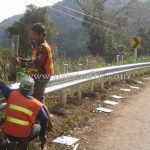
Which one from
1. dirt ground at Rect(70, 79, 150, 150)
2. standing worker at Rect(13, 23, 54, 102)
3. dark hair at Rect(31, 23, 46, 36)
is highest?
dark hair at Rect(31, 23, 46, 36)

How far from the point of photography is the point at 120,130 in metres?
8.18

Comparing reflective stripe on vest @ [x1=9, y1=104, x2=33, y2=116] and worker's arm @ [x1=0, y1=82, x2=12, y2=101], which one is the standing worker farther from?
reflective stripe on vest @ [x1=9, y1=104, x2=33, y2=116]

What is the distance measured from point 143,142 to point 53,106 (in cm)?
256

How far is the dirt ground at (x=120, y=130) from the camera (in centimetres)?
709

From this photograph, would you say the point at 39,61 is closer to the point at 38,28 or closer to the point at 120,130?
the point at 38,28

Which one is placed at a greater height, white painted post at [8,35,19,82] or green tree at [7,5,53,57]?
green tree at [7,5,53,57]

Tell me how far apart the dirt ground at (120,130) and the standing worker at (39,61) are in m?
1.33

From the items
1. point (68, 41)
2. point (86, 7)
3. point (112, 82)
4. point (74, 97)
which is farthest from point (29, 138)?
point (68, 41)

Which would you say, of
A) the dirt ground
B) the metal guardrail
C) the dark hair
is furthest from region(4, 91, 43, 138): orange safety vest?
the dirt ground

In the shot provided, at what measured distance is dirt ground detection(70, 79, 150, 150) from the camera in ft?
23.3

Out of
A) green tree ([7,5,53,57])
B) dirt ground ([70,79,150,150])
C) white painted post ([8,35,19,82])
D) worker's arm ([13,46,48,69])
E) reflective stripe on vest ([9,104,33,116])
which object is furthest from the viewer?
green tree ([7,5,53,57])

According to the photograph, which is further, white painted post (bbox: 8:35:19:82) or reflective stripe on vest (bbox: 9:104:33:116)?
white painted post (bbox: 8:35:19:82)

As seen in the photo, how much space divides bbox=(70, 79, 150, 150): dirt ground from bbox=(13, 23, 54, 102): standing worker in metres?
1.33

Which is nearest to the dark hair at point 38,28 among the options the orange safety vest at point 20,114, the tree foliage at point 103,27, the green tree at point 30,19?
the orange safety vest at point 20,114
